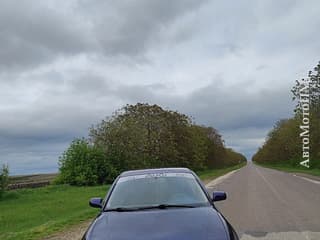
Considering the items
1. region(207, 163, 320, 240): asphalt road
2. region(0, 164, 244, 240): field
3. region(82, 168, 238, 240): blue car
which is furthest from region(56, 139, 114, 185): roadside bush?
region(82, 168, 238, 240): blue car

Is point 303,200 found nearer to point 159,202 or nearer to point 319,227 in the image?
point 319,227

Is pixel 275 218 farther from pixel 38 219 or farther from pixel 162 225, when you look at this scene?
pixel 38 219

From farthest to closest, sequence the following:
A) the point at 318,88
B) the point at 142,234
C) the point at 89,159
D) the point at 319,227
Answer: the point at 318,88 < the point at 89,159 < the point at 319,227 < the point at 142,234

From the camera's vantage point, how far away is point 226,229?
5.57m

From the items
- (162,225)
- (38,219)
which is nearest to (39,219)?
(38,219)

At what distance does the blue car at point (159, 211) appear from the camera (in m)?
5.45

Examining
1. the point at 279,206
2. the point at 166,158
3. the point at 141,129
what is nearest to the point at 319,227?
the point at 279,206

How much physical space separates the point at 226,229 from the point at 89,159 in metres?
35.0

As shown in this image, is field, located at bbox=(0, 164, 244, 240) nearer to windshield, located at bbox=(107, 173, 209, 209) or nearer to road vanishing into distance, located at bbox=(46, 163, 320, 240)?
road vanishing into distance, located at bbox=(46, 163, 320, 240)

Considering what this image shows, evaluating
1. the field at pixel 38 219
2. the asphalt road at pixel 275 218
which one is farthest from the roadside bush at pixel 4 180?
the asphalt road at pixel 275 218

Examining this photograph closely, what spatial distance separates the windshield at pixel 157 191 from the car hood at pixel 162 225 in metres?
0.38

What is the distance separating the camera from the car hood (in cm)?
538

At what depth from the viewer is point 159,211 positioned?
6270 millimetres

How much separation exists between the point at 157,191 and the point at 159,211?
73 cm
